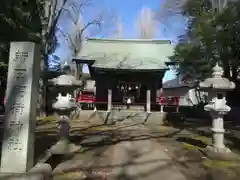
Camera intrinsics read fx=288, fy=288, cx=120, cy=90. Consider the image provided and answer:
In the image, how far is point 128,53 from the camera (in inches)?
957

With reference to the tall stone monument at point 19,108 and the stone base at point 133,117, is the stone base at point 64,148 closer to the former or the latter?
the tall stone monument at point 19,108

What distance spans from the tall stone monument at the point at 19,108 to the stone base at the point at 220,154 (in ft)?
18.1

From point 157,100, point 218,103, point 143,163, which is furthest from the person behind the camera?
point 157,100

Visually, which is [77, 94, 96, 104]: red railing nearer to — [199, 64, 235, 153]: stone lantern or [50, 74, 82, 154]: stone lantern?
[50, 74, 82, 154]: stone lantern

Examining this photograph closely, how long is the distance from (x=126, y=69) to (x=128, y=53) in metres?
3.84

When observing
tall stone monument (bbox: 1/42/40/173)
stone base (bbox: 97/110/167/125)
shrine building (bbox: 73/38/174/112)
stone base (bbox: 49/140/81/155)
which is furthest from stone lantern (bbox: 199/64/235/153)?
shrine building (bbox: 73/38/174/112)

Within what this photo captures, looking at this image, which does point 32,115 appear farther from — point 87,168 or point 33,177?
point 87,168

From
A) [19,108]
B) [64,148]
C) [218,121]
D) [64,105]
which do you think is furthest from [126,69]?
[19,108]

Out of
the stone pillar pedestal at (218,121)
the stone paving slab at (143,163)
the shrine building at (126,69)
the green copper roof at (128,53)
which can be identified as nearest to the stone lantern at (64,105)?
the stone paving slab at (143,163)

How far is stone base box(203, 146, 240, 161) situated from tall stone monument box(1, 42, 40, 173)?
5510mm

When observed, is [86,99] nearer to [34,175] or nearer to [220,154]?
[220,154]

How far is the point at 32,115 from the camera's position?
16.6 feet

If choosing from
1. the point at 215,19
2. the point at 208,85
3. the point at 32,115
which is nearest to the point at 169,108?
the point at 215,19

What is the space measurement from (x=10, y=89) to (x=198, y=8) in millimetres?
22843
